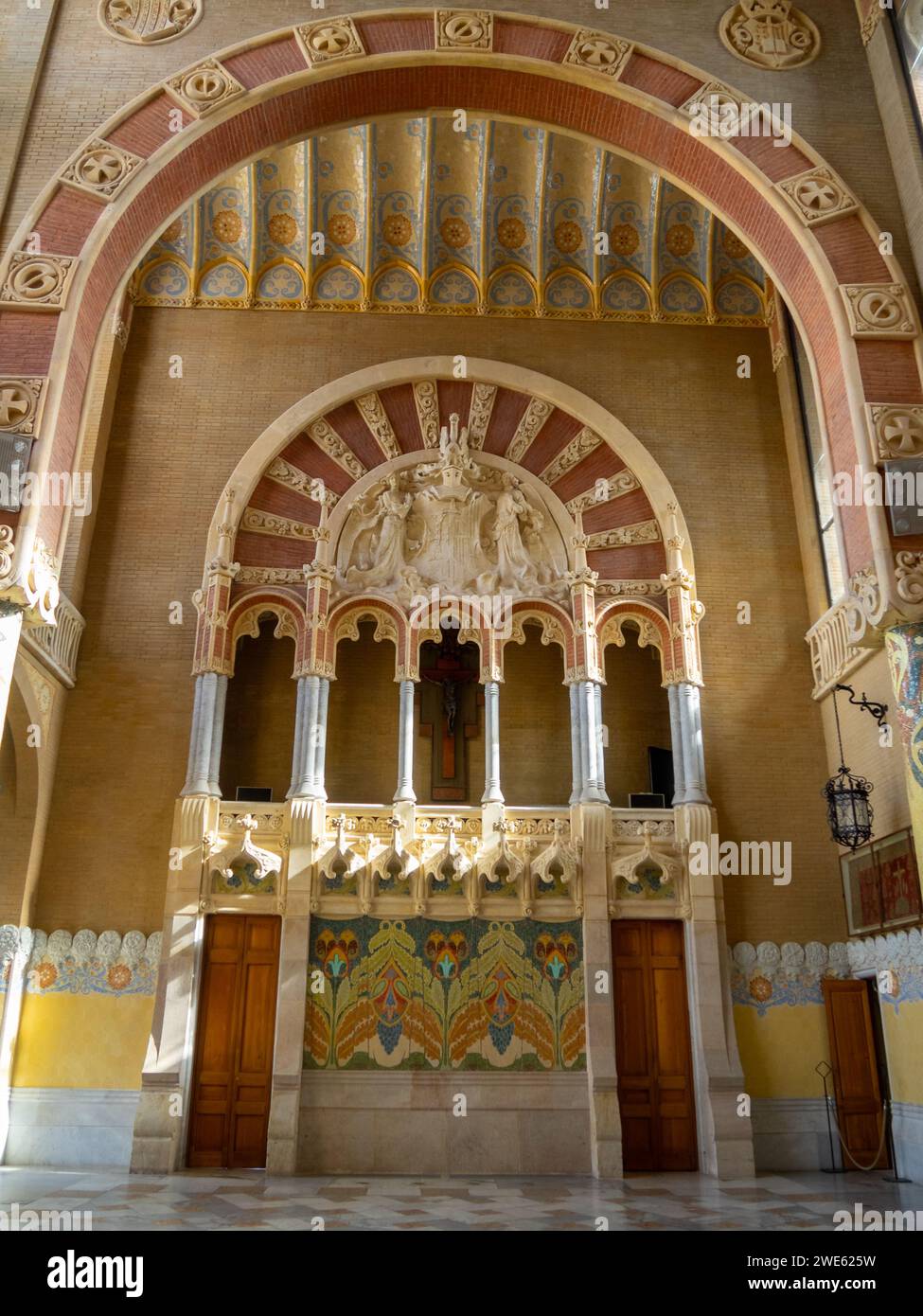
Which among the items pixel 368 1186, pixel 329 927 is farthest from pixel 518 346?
pixel 368 1186

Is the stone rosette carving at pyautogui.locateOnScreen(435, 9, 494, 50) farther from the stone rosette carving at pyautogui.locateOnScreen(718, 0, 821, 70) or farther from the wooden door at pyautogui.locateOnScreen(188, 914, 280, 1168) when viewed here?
the wooden door at pyautogui.locateOnScreen(188, 914, 280, 1168)

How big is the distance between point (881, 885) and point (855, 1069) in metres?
2.26

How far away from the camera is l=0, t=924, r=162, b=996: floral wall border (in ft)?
39.9

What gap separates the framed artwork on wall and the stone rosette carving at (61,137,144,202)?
10.5m

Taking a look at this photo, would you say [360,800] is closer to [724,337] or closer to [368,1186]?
[368,1186]

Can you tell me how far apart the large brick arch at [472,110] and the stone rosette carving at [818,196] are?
0.22 ft

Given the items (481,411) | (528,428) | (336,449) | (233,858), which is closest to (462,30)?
(481,411)

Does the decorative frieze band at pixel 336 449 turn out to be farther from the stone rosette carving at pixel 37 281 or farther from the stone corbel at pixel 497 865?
the stone corbel at pixel 497 865

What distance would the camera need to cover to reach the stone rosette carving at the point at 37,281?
9.94 metres

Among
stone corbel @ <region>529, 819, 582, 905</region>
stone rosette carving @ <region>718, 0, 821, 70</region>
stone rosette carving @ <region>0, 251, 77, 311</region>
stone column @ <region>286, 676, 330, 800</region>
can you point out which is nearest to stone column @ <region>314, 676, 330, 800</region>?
stone column @ <region>286, 676, 330, 800</region>

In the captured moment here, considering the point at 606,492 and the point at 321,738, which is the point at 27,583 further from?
the point at 606,492

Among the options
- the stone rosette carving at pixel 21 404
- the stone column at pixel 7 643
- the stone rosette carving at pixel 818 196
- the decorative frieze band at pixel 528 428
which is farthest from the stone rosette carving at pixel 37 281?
the stone rosette carving at pixel 818 196

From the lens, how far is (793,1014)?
12.5 meters

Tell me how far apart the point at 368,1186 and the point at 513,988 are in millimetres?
2875
